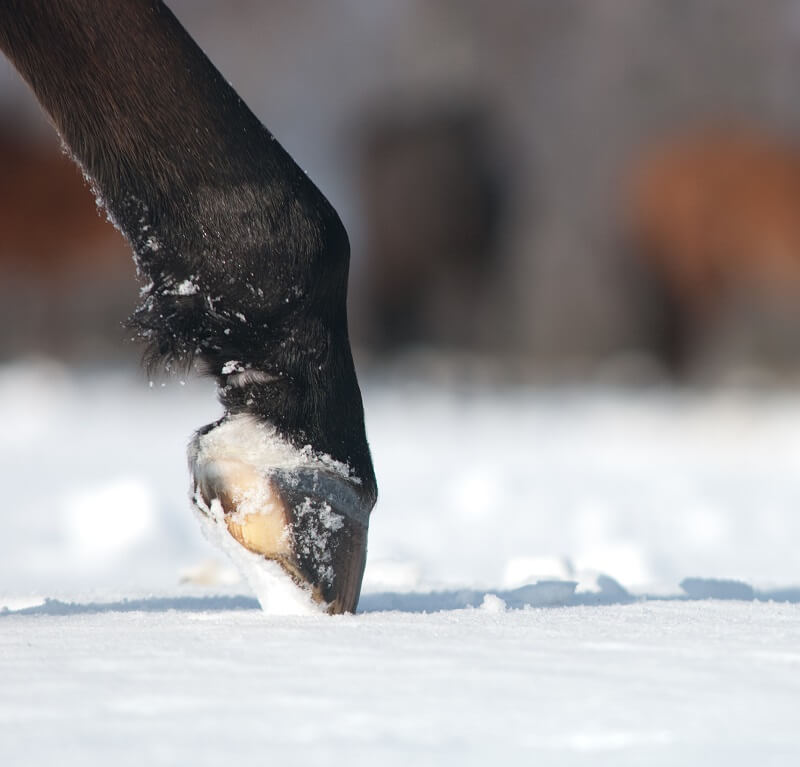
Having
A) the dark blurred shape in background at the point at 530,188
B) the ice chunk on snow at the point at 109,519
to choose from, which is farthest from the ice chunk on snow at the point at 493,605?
the dark blurred shape in background at the point at 530,188

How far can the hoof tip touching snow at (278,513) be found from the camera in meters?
1.11

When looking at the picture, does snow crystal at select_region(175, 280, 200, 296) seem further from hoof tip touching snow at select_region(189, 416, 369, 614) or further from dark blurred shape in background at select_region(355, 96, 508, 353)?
dark blurred shape in background at select_region(355, 96, 508, 353)

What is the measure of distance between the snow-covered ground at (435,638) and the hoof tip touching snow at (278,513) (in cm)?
4

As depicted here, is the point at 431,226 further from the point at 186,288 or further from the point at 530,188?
the point at 186,288

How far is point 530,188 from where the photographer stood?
288 inches

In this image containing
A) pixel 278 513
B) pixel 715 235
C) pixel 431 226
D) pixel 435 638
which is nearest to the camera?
pixel 435 638

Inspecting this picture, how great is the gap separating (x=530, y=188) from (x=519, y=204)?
113 millimetres

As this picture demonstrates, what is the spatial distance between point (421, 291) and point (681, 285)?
1.33 meters

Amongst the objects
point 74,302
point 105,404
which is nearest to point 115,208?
point 105,404

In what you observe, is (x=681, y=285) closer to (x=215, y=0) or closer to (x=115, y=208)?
(x=215, y=0)

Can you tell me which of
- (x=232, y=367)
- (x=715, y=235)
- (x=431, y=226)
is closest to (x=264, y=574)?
(x=232, y=367)

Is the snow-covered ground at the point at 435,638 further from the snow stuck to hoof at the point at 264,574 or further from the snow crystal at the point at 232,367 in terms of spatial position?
the snow crystal at the point at 232,367

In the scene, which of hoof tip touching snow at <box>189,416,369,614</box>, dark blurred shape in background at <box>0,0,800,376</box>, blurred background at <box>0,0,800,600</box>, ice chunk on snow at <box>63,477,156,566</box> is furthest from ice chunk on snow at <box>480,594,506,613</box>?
dark blurred shape in background at <box>0,0,800,376</box>

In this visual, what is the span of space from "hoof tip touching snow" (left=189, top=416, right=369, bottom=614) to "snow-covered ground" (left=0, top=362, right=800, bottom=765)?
0.04 metres
